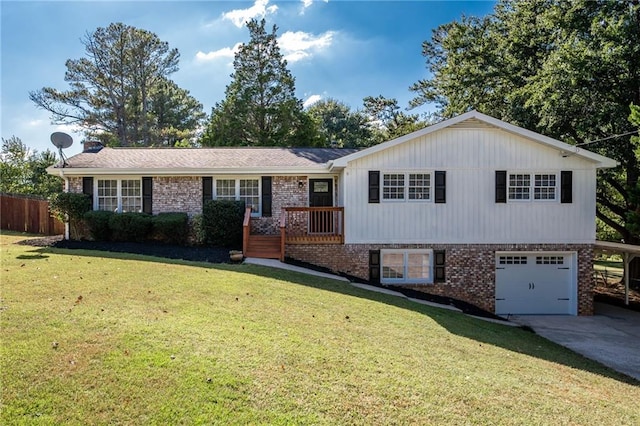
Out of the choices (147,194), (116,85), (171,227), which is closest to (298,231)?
(171,227)

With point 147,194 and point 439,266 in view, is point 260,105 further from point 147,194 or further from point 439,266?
point 439,266

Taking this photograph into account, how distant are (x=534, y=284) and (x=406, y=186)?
560cm

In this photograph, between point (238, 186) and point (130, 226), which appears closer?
point (130, 226)

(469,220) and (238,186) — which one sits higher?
(238,186)

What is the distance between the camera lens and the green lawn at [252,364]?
368 centimetres

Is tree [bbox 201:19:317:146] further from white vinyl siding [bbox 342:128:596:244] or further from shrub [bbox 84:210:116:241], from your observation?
white vinyl siding [bbox 342:128:596:244]

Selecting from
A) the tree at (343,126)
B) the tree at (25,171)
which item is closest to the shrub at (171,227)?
the tree at (25,171)

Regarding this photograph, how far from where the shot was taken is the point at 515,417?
418 centimetres

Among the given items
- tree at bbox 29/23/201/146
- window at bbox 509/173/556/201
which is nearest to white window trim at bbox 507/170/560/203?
window at bbox 509/173/556/201

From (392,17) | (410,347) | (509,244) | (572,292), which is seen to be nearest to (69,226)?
(410,347)

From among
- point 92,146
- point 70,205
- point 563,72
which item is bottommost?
point 70,205

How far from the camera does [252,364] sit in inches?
178

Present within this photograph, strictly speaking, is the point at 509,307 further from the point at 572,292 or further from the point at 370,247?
the point at 370,247

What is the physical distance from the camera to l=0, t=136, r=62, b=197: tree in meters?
26.6
